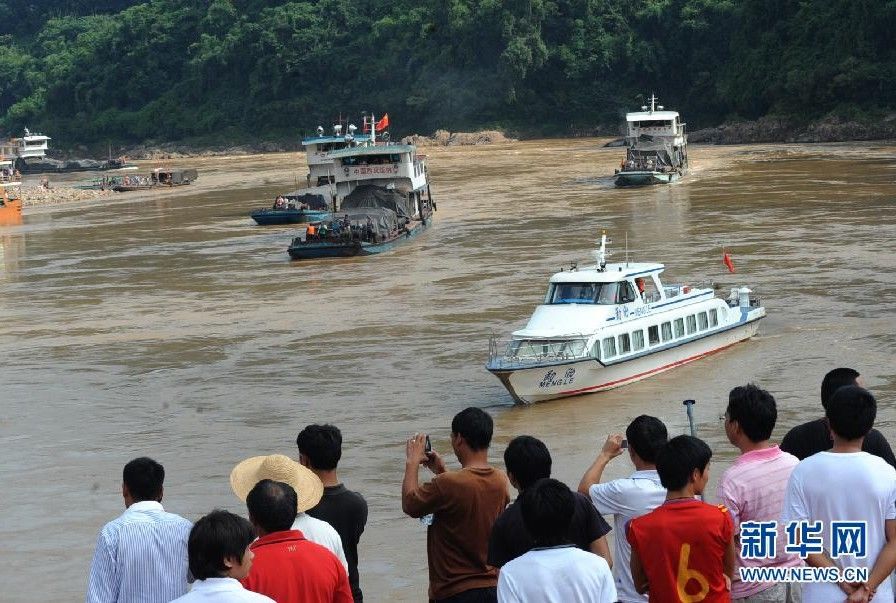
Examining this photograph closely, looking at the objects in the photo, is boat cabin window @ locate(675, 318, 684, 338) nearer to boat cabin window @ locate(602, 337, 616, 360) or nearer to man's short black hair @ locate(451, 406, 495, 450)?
boat cabin window @ locate(602, 337, 616, 360)

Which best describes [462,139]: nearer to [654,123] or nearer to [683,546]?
[654,123]

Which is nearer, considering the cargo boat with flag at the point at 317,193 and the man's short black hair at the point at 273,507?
the man's short black hair at the point at 273,507

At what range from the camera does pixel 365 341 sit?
2773cm

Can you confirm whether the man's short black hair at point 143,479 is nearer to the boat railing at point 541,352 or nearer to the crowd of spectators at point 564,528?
the crowd of spectators at point 564,528

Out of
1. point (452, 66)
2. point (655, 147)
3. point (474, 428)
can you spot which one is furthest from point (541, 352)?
point (452, 66)

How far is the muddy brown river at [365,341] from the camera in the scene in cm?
1759

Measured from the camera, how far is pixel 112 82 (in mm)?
147500

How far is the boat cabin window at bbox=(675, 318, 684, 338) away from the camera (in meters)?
Answer: 23.2

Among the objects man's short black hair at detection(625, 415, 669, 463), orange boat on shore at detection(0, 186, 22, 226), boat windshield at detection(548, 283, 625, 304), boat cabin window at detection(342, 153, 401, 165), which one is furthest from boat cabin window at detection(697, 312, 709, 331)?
orange boat on shore at detection(0, 186, 22, 226)

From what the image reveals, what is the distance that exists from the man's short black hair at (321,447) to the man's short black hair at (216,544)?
149 centimetres

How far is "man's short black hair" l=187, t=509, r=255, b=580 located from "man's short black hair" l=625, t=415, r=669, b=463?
2195 mm

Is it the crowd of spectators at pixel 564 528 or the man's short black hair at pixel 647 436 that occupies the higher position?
the man's short black hair at pixel 647 436

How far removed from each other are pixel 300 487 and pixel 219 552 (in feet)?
3.68

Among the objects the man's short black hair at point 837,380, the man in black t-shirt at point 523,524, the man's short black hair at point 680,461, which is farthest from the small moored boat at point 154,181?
the man's short black hair at point 680,461
